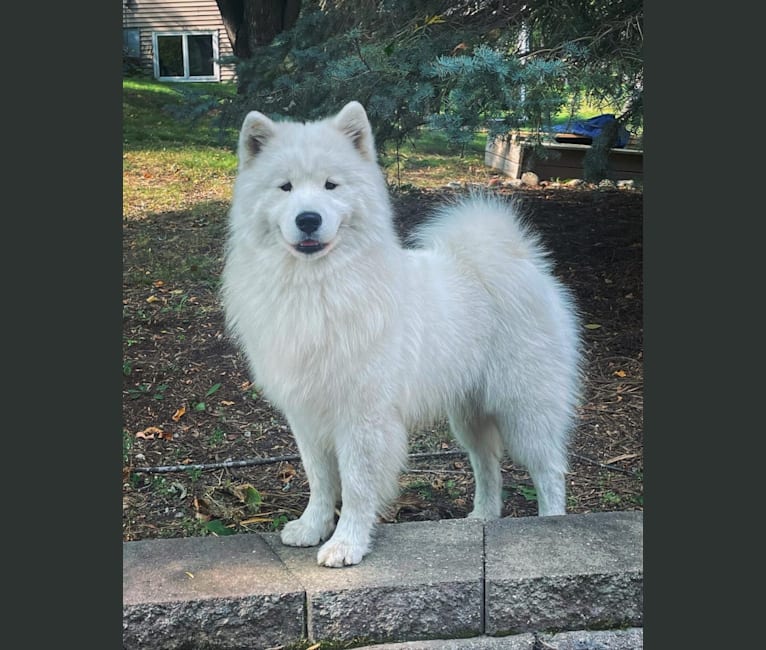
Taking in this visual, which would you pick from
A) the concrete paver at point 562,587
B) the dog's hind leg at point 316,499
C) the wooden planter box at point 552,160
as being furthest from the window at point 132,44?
the concrete paver at point 562,587

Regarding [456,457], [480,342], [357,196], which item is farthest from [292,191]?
[456,457]

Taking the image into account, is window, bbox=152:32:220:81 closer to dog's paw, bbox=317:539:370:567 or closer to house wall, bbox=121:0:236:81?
house wall, bbox=121:0:236:81

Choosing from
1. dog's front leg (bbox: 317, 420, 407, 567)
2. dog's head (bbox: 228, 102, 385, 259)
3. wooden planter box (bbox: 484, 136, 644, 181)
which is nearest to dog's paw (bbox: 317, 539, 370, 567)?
dog's front leg (bbox: 317, 420, 407, 567)

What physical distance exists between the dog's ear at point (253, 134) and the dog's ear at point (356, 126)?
21 centimetres

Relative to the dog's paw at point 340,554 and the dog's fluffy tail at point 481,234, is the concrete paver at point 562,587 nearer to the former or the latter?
the dog's paw at point 340,554

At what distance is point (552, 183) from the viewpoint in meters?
3.76

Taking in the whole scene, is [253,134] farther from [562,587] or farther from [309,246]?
[562,587]

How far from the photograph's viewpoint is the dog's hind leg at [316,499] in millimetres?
2971

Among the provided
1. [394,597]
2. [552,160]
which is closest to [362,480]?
[394,597]

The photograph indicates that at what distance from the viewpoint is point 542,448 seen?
3225mm

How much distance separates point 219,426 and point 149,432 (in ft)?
0.94

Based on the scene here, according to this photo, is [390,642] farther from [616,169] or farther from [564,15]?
[564,15]

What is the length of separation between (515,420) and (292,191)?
128 centimetres

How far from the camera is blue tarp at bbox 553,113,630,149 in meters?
3.50
